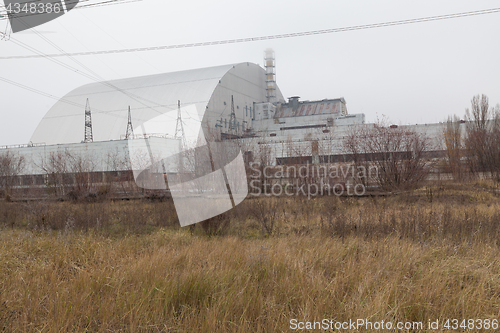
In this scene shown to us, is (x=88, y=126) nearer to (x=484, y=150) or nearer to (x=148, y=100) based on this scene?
(x=148, y=100)

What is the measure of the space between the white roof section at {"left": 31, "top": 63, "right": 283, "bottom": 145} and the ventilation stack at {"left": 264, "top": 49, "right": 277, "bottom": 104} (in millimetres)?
1204

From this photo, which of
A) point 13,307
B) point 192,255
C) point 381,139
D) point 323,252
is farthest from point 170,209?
point 381,139

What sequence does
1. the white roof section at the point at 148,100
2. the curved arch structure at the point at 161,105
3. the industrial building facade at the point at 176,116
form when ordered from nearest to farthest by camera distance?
the industrial building facade at the point at 176,116
the curved arch structure at the point at 161,105
the white roof section at the point at 148,100

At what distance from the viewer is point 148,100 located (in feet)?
131

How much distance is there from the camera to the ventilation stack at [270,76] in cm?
4588

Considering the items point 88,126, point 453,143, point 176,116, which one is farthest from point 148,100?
point 453,143

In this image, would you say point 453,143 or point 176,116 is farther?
point 176,116

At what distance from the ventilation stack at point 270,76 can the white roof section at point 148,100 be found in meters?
1.20

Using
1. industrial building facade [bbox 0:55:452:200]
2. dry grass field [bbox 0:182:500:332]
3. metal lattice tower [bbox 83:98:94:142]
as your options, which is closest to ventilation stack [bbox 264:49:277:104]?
industrial building facade [bbox 0:55:452:200]

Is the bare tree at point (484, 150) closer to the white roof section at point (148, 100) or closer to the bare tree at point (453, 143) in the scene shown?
the bare tree at point (453, 143)

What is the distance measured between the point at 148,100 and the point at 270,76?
666 inches

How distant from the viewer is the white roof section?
36.7m

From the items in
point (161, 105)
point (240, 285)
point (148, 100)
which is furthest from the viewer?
point (148, 100)

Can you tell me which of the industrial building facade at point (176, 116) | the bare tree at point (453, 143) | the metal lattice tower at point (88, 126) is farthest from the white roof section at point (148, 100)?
the bare tree at point (453, 143)
